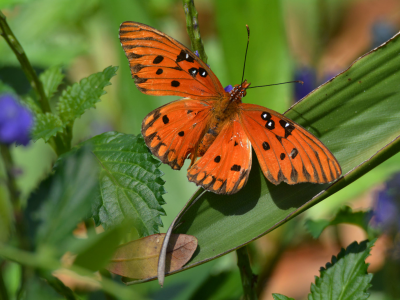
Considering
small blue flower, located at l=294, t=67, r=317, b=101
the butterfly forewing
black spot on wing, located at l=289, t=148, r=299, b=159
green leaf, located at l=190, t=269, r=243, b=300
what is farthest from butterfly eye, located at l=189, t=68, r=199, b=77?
small blue flower, located at l=294, t=67, r=317, b=101

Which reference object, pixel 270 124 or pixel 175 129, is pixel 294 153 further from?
A: pixel 175 129

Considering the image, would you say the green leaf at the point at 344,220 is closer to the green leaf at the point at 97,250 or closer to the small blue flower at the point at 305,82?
the green leaf at the point at 97,250

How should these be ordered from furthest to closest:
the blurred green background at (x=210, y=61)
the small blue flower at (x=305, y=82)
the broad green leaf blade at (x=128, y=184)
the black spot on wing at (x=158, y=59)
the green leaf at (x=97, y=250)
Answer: the small blue flower at (x=305, y=82) → the blurred green background at (x=210, y=61) → the black spot on wing at (x=158, y=59) → the broad green leaf blade at (x=128, y=184) → the green leaf at (x=97, y=250)

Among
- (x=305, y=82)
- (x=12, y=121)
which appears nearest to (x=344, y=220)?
(x=12, y=121)

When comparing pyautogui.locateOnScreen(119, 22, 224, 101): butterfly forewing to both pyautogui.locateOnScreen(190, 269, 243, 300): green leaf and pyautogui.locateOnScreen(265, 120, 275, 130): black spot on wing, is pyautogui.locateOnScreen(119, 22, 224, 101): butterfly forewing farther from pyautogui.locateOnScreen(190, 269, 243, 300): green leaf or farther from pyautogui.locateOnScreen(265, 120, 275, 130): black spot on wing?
pyautogui.locateOnScreen(190, 269, 243, 300): green leaf

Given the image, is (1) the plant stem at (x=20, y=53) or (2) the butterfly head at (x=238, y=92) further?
(2) the butterfly head at (x=238, y=92)

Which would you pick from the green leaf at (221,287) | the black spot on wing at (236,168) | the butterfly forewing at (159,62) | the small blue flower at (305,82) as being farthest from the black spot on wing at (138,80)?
the small blue flower at (305,82)

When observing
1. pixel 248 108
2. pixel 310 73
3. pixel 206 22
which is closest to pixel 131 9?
pixel 310 73
